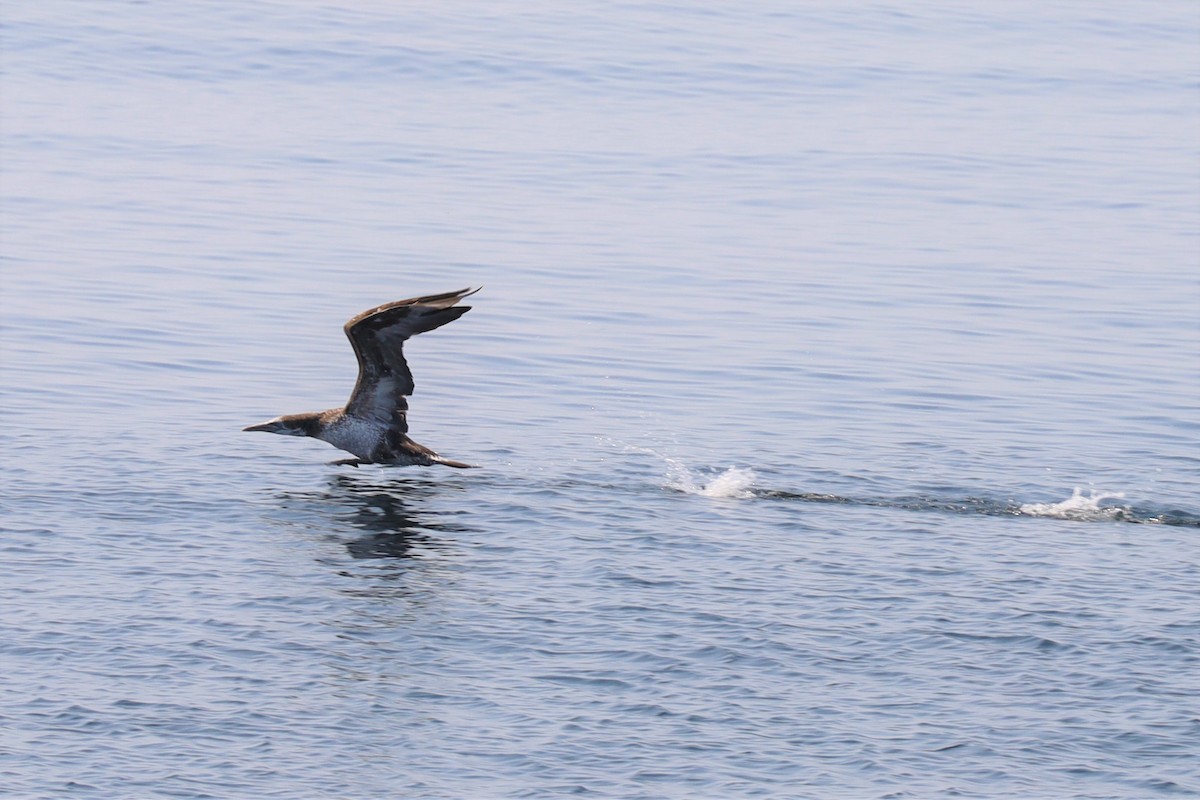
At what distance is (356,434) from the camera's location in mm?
19453

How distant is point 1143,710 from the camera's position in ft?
42.3

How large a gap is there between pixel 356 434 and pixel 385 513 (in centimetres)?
150

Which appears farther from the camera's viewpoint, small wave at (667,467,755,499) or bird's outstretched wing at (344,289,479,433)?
small wave at (667,467,755,499)

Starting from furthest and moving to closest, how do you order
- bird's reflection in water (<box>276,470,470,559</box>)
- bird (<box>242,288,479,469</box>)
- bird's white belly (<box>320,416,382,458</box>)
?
bird's white belly (<box>320,416,382,458</box>)
bird (<box>242,288,479,469</box>)
bird's reflection in water (<box>276,470,470,559</box>)

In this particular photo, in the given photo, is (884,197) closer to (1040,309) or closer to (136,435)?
(1040,309)

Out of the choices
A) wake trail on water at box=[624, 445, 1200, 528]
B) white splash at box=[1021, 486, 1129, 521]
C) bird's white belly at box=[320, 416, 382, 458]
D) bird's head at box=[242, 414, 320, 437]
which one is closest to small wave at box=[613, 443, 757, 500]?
wake trail on water at box=[624, 445, 1200, 528]

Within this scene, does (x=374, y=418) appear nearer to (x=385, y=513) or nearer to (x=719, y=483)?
(x=385, y=513)

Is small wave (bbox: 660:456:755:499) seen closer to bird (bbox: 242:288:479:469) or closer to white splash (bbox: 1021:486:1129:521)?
bird (bbox: 242:288:479:469)

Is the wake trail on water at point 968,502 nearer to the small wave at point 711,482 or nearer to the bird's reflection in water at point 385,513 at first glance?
the small wave at point 711,482

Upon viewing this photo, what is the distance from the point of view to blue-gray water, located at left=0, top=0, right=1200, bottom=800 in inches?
496

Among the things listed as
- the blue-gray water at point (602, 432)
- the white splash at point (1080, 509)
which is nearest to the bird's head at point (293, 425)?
the blue-gray water at point (602, 432)

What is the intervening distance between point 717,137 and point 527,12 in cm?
1618

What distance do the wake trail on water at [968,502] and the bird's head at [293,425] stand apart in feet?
12.0

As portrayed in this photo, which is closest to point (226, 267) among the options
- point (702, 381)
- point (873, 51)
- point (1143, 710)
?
point (702, 381)
